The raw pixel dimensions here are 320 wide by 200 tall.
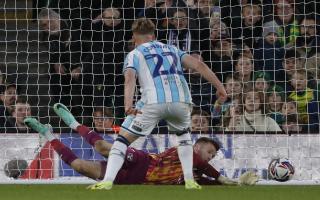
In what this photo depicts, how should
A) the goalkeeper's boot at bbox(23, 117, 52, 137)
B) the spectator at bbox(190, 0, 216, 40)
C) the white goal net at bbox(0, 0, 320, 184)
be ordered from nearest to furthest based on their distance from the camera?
the goalkeeper's boot at bbox(23, 117, 52, 137)
the white goal net at bbox(0, 0, 320, 184)
the spectator at bbox(190, 0, 216, 40)

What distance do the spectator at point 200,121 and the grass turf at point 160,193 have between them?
82.9 inches

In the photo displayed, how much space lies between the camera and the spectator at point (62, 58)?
14.2 metres

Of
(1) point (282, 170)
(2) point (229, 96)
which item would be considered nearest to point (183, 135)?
(1) point (282, 170)

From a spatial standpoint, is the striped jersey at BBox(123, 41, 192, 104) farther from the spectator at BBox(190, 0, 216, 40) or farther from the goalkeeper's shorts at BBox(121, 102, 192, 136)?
the spectator at BBox(190, 0, 216, 40)

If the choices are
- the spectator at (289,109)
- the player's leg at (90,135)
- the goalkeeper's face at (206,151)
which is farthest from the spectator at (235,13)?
the player's leg at (90,135)

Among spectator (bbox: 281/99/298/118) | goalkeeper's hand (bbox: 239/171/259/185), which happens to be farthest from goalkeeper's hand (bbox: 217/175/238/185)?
spectator (bbox: 281/99/298/118)

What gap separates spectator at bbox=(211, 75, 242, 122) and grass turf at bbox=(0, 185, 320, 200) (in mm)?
2486

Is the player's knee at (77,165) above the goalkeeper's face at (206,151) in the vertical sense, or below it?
below

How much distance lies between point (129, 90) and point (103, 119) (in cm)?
362

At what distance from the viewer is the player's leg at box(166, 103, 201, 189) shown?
34.1ft

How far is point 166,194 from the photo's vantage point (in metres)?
9.66

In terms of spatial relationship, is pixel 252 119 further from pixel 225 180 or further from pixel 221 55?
pixel 225 180

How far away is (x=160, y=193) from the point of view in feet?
32.2

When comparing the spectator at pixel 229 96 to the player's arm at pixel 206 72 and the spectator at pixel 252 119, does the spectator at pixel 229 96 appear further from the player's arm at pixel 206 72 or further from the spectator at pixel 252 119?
the player's arm at pixel 206 72
